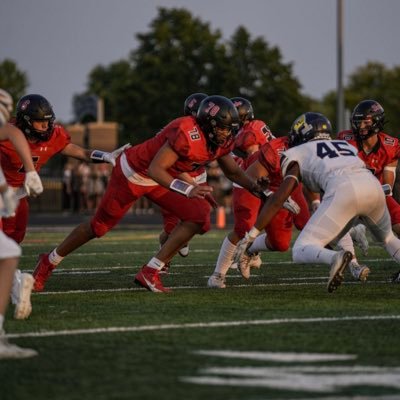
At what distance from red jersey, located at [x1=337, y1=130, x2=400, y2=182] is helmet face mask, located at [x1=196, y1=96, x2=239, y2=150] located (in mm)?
1902

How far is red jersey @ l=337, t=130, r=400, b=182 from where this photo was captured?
11.2 meters

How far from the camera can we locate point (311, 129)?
956 centimetres

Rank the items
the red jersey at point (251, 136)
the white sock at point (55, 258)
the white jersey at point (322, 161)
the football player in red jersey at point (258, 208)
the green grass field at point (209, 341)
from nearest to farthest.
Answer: the green grass field at point (209, 341), the white jersey at point (322, 161), the white sock at point (55, 258), the football player in red jersey at point (258, 208), the red jersey at point (251, 136)

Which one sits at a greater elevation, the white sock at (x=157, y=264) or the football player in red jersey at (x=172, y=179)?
the football player in red jersey at (x=172, y=179)

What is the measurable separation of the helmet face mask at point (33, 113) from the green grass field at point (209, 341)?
1311 millimetres

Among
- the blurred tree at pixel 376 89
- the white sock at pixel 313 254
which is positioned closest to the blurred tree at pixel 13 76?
the blurred tree at pixel 376 89

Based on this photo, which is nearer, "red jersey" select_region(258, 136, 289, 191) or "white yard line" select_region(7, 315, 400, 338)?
"white yard line" select_region(7, 315, 400, 338)

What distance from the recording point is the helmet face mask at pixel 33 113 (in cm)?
996

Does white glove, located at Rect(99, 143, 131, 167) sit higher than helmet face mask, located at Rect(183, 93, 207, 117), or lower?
lower

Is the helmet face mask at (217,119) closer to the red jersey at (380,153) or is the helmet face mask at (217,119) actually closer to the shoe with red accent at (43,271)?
the shoe with red accent at (43,271)

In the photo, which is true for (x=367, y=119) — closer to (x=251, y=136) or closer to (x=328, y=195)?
(x=251, y=136)

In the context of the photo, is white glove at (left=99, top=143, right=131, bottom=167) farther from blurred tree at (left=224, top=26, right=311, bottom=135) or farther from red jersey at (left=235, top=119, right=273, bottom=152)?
blurred tree at (left=224, top=26, right=311, bottom=135)

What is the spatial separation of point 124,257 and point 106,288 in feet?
14.6

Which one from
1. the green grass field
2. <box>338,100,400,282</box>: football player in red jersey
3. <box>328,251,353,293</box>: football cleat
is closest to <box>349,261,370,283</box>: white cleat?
the green grass field
